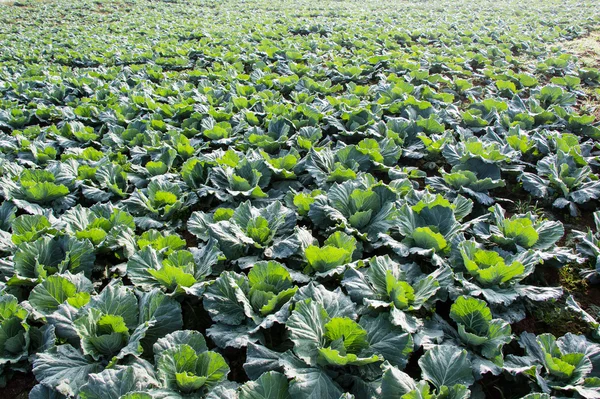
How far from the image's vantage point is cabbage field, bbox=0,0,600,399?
8.02 feet

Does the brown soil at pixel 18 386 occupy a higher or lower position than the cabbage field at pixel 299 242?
lower

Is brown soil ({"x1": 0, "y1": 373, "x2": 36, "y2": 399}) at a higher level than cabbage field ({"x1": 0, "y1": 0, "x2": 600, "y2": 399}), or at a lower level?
lower

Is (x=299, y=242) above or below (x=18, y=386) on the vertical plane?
above

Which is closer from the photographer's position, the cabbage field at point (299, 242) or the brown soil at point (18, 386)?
the cabbage field at point (299, 242)

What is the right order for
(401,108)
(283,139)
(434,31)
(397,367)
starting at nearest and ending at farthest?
(397,367) < (283,139) < (401,108) < (434,31)

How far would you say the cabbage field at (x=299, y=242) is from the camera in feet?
8.02

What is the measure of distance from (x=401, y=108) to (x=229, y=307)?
450 cm

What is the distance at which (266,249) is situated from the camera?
11.1 ft

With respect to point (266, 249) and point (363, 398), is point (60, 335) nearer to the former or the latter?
point (266, 249)

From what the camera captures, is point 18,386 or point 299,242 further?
point 299,242

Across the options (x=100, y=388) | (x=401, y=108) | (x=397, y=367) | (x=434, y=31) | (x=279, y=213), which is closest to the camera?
(x=100, y=388)

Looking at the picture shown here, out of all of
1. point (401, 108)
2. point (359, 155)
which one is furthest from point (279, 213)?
point (401, 108)

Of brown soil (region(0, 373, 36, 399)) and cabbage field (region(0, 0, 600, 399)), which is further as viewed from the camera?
brown soil (region(0, 373, 36, 399))

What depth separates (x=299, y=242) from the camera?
333 cm
